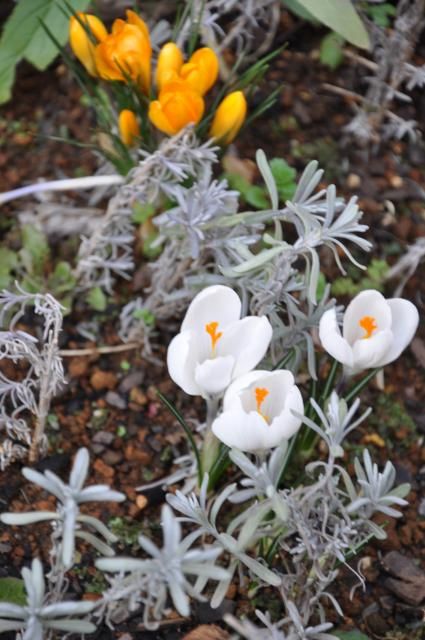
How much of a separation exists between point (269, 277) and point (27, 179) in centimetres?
74

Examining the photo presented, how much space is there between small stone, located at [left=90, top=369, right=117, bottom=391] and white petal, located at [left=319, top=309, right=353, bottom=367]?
0.49 metres

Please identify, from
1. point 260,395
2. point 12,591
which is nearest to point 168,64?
point 260,395

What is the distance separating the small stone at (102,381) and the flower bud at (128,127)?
0.38m

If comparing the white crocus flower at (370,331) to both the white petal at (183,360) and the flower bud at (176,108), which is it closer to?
the white petal at (183,360)

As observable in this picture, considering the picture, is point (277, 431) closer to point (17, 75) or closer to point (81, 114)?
point (81, 114)

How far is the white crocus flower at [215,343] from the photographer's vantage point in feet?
3.60

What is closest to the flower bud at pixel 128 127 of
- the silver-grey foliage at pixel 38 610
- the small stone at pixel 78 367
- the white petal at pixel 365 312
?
the small stone at pixel 78 367

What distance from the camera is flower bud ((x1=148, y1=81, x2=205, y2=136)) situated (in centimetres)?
130

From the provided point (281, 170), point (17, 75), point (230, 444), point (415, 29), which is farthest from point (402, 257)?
point (17, 75)

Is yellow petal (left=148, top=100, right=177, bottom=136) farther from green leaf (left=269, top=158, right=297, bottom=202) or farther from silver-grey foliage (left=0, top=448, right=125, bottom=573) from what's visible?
silver-grey foliage (left=0, top=448, right=125, bottom=573)

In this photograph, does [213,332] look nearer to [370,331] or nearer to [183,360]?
[183,360]

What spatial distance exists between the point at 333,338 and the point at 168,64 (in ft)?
1.65

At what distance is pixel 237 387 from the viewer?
3.47 feet

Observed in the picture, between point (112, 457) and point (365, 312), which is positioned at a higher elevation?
point (365, 312)
